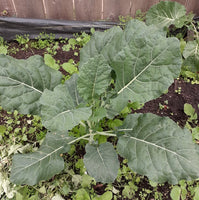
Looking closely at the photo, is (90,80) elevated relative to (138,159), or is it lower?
elevated

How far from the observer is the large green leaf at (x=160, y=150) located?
1.17 metres

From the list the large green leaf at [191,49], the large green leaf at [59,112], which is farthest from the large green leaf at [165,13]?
the large green leaf at [59,112]

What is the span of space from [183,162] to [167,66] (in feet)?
1.80

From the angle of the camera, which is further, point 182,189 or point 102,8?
point 102,8

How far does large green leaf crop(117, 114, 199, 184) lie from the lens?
3.84 feet

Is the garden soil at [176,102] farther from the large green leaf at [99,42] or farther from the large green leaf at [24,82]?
the large green leaf at [24,82]

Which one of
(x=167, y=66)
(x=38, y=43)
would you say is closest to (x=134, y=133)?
(x=167, y=66)

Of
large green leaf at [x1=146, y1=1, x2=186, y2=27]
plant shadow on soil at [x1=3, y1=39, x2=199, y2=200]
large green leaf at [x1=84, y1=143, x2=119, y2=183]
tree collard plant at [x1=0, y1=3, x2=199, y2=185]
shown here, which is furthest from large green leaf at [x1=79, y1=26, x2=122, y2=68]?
large green leaf at [x1=146, y1=1, x2=186, y2=27]

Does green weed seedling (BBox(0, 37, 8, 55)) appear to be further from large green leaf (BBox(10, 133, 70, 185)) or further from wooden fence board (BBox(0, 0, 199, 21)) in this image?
large green leaf (BBox(10, 133, 70, 185))

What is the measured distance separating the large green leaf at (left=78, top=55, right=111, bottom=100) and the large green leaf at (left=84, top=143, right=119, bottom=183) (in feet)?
1.51

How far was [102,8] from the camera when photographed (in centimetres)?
284

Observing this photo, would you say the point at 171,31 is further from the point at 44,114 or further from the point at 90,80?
the point at 44,114

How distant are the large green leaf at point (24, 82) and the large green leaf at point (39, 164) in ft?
1.04

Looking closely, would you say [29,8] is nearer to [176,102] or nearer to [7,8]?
[7,8]
